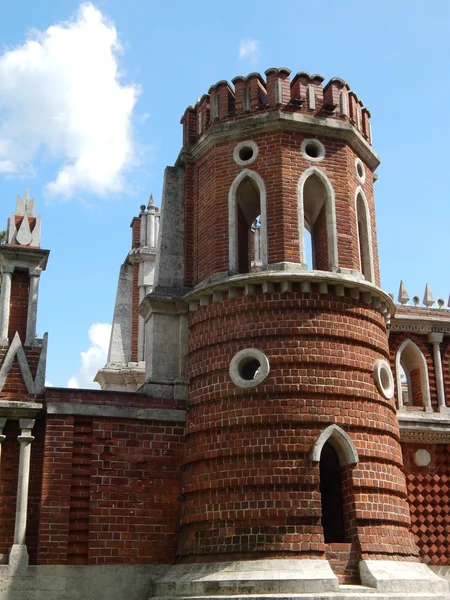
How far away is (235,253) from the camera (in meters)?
15.9

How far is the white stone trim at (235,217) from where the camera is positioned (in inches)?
616

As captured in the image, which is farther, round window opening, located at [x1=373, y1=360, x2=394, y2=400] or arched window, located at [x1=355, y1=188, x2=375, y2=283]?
arched window, located at [x1=355, y1=188, x2=375, y2=283]

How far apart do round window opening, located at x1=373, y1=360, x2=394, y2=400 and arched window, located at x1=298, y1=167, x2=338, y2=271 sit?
2116mm

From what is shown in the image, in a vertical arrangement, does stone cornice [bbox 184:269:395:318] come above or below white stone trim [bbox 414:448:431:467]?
above

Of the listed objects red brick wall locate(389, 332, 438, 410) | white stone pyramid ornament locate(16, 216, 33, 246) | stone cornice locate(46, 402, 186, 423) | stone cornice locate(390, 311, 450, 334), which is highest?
white stone pyramid ornament locate(16, 216, 33, 246)

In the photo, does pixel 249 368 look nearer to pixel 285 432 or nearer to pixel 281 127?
pixel 285 432

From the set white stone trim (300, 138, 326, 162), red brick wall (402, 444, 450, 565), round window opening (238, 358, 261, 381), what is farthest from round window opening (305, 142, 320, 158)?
red brick wall (402, 444, 450, 565)

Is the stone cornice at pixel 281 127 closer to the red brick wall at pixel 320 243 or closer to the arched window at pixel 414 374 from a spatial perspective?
the red brick wall at pixel 320 243

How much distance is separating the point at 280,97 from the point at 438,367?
759 cm

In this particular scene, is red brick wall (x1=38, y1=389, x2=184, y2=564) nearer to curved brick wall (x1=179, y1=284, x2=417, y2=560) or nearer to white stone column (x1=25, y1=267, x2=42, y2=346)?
curved brick wall (x1=179, y1=284, x2=417, y2=560)

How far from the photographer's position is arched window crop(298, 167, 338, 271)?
51.6ft

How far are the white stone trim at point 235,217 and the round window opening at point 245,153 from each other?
39 centimetres

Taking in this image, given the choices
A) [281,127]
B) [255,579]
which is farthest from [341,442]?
[281,127]

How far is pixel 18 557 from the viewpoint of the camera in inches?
539
